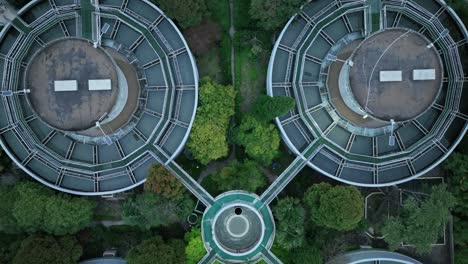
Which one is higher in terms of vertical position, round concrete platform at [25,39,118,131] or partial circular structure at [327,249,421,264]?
round concrete platform at [25,39,118,131]

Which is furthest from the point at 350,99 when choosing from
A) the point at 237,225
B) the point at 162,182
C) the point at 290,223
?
the point at 162,182

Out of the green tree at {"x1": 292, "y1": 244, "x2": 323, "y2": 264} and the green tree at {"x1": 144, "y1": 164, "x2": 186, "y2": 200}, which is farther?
the green tree at {"x1": 292, "y1": 244, "x2": 323, "y2": 264}

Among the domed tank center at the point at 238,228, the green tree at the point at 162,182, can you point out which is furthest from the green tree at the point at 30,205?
the domed tank center at the point at 238,228

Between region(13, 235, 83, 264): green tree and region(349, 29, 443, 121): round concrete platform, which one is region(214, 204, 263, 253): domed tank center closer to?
region(13, 235, 83, 264): green tree

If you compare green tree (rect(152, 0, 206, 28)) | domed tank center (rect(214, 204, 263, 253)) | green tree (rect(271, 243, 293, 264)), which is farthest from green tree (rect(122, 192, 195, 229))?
green tree (rect(152, 0, 206, 28))

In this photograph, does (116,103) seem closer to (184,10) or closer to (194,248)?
(184,10)
